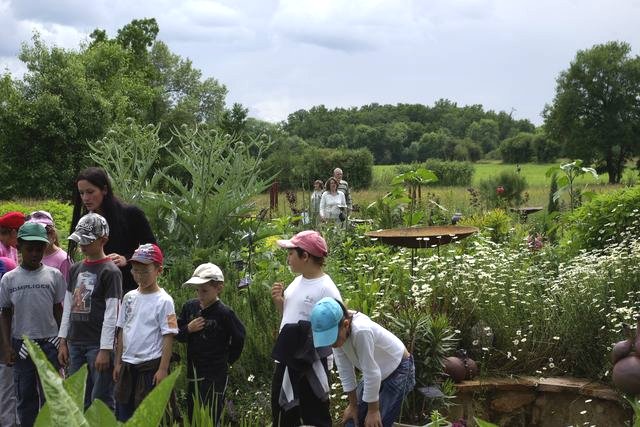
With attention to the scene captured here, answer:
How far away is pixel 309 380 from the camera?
14.1 feet

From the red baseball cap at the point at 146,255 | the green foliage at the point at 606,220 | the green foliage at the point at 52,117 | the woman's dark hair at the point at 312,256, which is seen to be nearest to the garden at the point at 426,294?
the green foliage at the point at 606,220

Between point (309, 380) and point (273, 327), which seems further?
point (273, 327)

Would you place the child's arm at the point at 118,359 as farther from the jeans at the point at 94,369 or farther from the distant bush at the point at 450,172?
the distant bush at the point at 450,172

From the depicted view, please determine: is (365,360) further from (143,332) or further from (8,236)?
(8,236)

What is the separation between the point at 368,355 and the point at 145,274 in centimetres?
132

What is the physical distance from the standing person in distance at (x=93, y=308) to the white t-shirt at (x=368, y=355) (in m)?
1.30

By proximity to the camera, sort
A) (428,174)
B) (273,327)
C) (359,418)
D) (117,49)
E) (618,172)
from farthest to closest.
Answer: (618,172) < (117,49) < (428,174) < (273,327) < (359,418)

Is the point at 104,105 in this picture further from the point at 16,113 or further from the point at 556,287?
the point at 556,287

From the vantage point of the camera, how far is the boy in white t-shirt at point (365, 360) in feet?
12.2

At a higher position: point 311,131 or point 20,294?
point 311,131

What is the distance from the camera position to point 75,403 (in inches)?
26.8

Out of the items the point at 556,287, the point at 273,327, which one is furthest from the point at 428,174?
the point at 273,327

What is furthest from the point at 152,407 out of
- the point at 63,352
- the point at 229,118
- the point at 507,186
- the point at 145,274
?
the point at 229,118

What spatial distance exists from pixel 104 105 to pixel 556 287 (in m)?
29.9
